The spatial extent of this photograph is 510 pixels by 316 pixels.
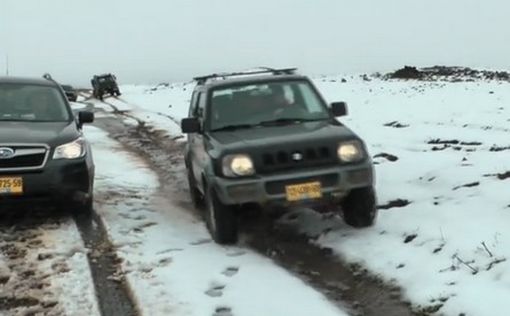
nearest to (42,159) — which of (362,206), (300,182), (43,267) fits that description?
(43,267)

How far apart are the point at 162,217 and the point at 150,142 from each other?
28.8 ft

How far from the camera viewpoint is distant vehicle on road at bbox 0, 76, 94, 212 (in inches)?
310

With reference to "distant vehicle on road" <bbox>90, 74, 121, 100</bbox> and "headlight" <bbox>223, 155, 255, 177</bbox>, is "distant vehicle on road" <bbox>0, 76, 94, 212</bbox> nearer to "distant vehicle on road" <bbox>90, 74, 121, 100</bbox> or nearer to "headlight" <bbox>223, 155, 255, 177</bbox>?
"headlight" <bbox>223, 155, 255, 177</bbox>

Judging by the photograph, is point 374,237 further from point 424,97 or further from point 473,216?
point 424,97

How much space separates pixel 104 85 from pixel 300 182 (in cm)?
4166

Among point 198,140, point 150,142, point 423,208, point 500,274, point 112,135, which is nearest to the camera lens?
point 500,274

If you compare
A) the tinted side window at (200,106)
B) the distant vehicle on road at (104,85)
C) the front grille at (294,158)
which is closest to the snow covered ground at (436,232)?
the front grille at (294,158)

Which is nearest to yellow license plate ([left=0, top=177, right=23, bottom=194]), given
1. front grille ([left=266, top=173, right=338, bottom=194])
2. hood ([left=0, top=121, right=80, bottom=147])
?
hood ([left=0, top=121, right=80, bottom=147])

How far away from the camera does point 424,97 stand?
90.2ft

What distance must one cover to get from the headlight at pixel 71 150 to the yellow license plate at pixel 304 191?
275cm

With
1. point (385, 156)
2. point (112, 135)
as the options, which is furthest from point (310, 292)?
point (112, 135)

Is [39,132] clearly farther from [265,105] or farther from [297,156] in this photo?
[297,156]

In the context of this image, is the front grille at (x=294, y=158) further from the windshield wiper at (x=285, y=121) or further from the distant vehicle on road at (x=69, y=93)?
the distant vehicle on road at (x=69, y=93)

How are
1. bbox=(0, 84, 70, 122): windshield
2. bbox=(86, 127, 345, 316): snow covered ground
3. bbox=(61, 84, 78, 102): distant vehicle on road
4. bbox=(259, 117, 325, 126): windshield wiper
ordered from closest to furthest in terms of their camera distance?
1. bbox=(86, 127, 345, 316): snow covered ground
2. bbox=(259, 117, 325, 126): windshield wiper
3. bbox=(0, 84, 70, 122): windshield
4. bbox=(61, 84, 78, 102): distant vehicle on road
